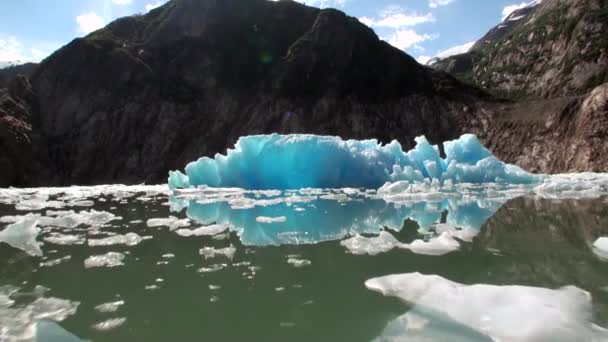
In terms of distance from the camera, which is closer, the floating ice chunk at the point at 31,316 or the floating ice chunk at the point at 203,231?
the floating ice chunk at the point at 31,316

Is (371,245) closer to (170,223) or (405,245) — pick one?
(405,245)

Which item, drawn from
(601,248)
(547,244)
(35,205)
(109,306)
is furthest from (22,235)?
(35,205)

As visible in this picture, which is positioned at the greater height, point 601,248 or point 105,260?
point 601,248

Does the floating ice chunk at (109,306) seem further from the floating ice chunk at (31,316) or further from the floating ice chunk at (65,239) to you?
the floating ice chunk at (65,239)

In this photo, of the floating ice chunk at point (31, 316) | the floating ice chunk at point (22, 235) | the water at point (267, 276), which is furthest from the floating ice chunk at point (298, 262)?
the floating ice chunk at point (22, 235)

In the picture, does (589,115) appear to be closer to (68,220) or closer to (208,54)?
(68,220)

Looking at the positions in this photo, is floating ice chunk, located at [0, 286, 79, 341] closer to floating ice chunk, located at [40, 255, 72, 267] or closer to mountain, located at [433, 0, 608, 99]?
floating ice chunk, located at [40, 255, 72, 267]

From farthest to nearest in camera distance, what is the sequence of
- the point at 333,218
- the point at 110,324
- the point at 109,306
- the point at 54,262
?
the point at 333,218 < the point at 54,262 < the point at 109,306 < the point at 110,324
